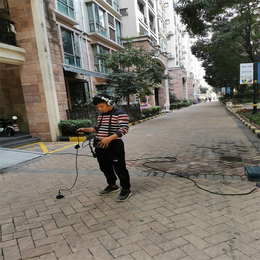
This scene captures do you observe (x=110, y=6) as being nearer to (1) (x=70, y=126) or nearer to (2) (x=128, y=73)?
(2) (x=128, y=73)

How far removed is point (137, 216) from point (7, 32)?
31.0ft

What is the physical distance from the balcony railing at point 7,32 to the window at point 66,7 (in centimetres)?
502

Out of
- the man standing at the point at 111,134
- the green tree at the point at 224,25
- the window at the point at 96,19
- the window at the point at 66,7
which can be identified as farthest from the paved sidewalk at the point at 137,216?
the window at the point at 96,19

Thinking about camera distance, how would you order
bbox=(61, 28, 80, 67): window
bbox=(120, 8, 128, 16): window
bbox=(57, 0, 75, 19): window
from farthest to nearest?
bbox=(120, 8, 128, 16): window, bbox=(61, 28, 80, 67): window, bbox=(57, 0, 75, 19): window

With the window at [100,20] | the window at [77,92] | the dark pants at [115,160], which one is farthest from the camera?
the window at [100,20]

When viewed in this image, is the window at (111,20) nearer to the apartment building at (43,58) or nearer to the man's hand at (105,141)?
the apartment building at (43,58)

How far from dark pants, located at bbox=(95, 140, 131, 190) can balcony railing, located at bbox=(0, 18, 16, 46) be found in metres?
8.17

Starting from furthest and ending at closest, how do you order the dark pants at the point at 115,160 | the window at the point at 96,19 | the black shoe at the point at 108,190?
the window at the point at 96,19
the black shoe at the point at 108,190
the dark pants at the point at 115,160

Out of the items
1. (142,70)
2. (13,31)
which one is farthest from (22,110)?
(142,70)

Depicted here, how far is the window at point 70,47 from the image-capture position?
1316cm


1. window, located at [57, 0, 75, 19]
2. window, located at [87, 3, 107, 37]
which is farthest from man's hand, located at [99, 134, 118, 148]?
window, located at [87, 3, 107, 37]

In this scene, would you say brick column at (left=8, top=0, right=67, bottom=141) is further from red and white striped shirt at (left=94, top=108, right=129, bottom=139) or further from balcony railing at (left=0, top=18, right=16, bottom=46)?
red and white striped shirt at (left=94, top=108, right=129, bottom=139)

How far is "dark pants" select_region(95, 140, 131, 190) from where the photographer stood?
3062 mm

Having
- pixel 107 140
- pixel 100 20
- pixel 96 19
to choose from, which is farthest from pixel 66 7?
pixel 107 140
